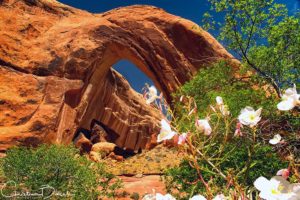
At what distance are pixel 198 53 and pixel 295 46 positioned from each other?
8049 mm

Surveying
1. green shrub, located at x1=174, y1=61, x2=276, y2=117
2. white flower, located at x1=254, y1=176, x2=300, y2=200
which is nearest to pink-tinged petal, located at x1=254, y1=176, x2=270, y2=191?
white flower, located at x1=254, y1=176, x2=300, y2=200

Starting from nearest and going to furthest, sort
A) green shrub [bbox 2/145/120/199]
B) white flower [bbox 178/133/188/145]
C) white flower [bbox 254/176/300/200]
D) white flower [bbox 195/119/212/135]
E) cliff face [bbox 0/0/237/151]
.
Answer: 1. white flower [bbox 254/176/300/200]
2. white flower [bbox 178/133/188/145]
3. white flower [bbox 195/119/212/135]
4. green shrub [bbox 2/145/120/199]
5. cliff face [bbox 0/0/237/151]

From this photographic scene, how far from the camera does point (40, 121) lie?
18125mm

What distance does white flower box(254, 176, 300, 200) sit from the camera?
1076 millimetres

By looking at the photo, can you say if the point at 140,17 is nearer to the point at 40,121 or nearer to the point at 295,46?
the point at 40,121

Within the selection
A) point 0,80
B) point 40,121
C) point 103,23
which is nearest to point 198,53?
point 103,23

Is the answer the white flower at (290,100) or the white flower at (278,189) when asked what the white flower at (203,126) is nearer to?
the white flower at (290,100)

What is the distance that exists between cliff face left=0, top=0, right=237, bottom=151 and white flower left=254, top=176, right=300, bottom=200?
57.3ft

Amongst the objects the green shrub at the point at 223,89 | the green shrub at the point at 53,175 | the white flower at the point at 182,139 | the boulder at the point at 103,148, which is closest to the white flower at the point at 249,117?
the white flower at the point at 182,139

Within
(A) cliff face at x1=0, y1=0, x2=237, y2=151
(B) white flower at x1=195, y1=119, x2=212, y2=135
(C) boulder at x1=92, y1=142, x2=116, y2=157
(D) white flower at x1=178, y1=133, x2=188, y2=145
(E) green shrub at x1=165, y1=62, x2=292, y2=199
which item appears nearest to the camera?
(D) white flower at x1=178, y1=133, x2=188, y2=145

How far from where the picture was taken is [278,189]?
1.17 meters

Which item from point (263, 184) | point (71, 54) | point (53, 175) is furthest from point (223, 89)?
point (263, 184)

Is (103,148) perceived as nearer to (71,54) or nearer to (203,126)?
(71,54)

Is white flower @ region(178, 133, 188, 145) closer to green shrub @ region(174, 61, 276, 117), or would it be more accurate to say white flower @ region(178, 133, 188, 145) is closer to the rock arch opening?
green shrub @ region(174, 61, 276, 117)
